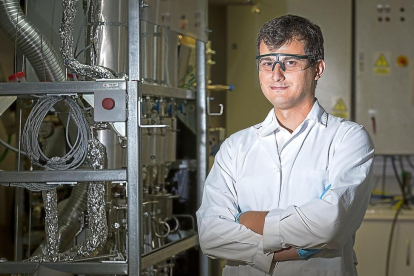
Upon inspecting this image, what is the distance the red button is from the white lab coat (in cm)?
42

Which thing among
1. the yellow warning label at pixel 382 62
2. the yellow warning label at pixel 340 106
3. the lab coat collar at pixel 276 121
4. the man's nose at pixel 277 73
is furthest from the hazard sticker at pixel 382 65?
the man's nose at pixel 277 73

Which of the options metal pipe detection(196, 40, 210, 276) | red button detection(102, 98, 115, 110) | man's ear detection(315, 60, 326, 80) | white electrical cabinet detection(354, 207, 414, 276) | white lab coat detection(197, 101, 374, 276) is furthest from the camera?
white electrical cabinet detection(354, 207, 414, 276)

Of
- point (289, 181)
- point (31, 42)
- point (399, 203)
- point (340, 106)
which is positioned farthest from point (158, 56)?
point (399, 203)

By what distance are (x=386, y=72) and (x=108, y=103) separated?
230 centimetres

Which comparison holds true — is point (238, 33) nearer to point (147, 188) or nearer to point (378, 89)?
point (378, 89)

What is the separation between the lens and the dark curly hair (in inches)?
74.3

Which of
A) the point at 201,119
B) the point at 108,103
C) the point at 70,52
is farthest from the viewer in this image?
the point at 201,119

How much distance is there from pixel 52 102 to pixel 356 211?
3.83 feet

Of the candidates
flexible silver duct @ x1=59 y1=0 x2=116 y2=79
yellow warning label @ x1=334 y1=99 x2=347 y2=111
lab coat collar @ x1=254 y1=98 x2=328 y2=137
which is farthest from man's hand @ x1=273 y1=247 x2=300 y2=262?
yellow warning label @ x1=334 y1=99 x2=347 y2=111

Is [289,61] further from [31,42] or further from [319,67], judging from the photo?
[31,42]

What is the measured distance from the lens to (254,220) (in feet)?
5.95

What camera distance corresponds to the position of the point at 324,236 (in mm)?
1696

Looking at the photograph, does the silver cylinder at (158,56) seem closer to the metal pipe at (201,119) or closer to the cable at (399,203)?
the metal pipe at (201,119)

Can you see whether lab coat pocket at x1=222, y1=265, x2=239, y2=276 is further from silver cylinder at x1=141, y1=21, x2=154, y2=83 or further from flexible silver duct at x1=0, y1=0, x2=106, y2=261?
silver cylinder at x1=141, y1=21, x2=154, y2=83
